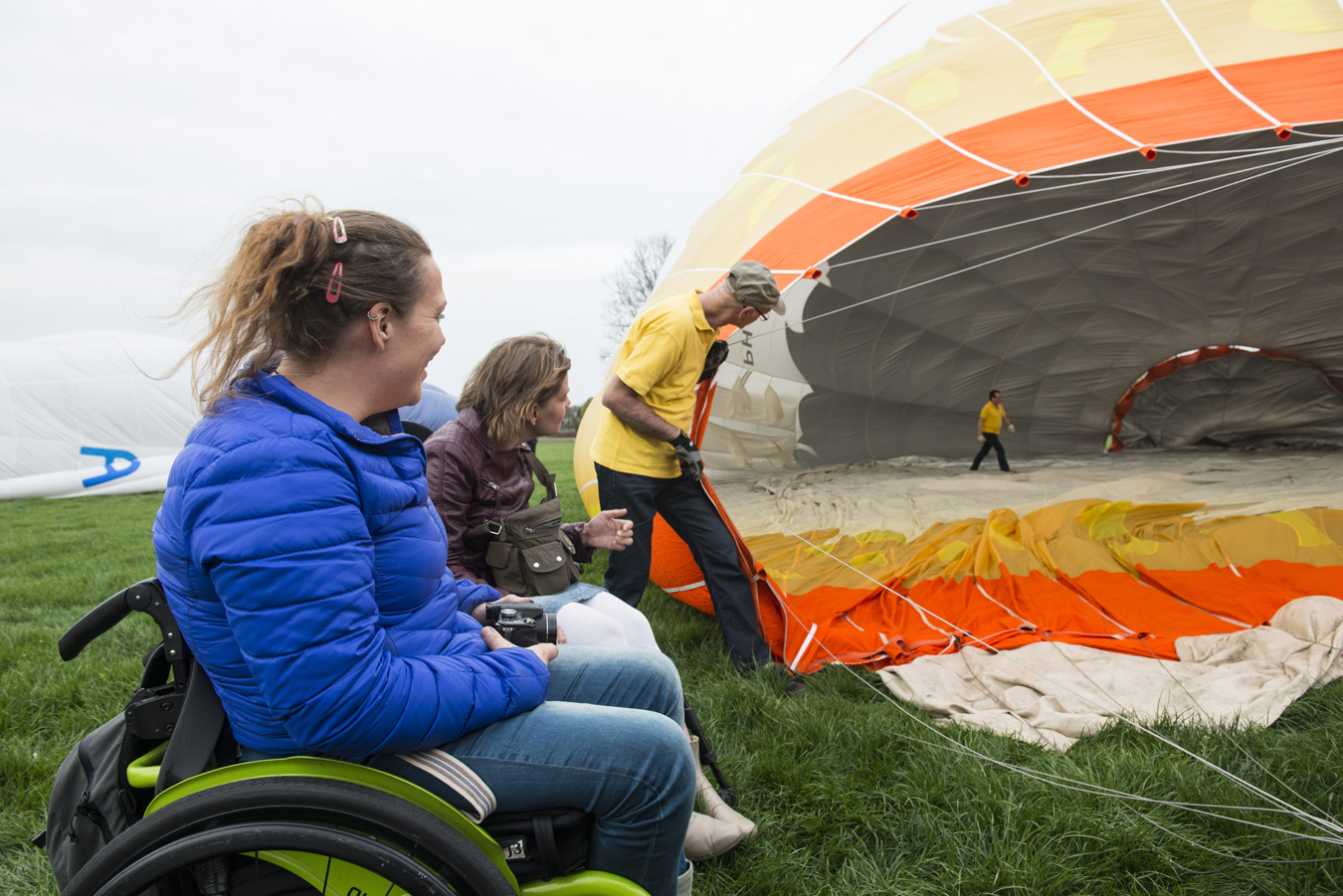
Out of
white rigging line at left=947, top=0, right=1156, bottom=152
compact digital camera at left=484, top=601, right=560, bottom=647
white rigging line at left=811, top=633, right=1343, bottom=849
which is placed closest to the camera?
compact digital camera at left=484, top=601, right=560, bottom=647

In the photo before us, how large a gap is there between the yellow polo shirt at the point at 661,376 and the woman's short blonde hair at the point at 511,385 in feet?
1.90

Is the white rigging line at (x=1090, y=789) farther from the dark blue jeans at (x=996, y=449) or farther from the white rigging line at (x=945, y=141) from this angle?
the dark blue jeans at (x=996, y=449)

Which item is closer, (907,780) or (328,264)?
(328,264)

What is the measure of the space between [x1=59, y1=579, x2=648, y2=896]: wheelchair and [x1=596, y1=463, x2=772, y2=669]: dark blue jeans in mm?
1869

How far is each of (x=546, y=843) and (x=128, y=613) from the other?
2.03 ft

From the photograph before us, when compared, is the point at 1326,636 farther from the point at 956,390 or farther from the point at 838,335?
the point at 956,390

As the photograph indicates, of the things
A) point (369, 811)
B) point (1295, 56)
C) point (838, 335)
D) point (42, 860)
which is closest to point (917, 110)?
point (1295, 56)

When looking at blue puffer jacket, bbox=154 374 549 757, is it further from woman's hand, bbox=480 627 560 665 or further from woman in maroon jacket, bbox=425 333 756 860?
woman in maroon jacket, bbox=425 333 756 860

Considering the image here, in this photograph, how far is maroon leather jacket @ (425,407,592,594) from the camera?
214 centimetres

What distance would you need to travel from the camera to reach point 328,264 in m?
1.11

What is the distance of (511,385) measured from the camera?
223cm

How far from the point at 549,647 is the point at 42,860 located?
1.25 metres

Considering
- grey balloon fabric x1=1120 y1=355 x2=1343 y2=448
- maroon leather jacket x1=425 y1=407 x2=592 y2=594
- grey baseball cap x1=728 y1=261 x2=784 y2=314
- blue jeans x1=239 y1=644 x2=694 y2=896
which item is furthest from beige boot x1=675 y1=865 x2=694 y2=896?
grey balloon fabric x1=1120 y1=355 x2=1343 y2=448

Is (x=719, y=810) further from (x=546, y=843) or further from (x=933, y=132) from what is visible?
(x=933, y=132)
